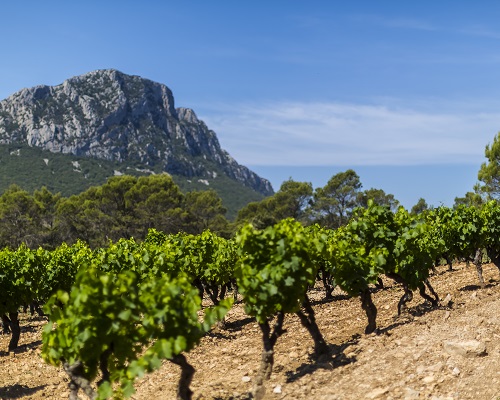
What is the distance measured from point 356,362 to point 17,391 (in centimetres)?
1054

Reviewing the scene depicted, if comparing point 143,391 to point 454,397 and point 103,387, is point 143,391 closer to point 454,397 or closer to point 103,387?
point 103,387

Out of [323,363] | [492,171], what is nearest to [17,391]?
[323,363]

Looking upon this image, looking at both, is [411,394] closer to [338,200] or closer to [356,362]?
[356,362]

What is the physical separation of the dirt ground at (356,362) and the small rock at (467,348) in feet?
0.08

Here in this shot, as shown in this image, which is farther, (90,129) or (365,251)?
(90,129)

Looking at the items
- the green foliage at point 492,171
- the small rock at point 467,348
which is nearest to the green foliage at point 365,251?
the small rock at point 467,348

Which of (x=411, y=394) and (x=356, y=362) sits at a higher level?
(x=356, y=362)

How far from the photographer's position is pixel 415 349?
A: 1316cm

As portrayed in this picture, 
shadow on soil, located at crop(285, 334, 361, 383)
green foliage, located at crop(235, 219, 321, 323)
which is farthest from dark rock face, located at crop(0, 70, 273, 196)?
green foliage, located at crop(235, 219, 321, 323)

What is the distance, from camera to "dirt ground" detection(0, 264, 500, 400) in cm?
1130

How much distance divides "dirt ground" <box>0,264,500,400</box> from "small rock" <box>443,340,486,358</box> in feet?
0.08

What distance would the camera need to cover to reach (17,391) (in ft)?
52.8

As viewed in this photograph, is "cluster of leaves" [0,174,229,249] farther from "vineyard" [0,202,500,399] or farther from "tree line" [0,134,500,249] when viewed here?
"vineyard" [0,202,500,399]

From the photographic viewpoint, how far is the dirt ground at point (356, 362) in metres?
11.3
